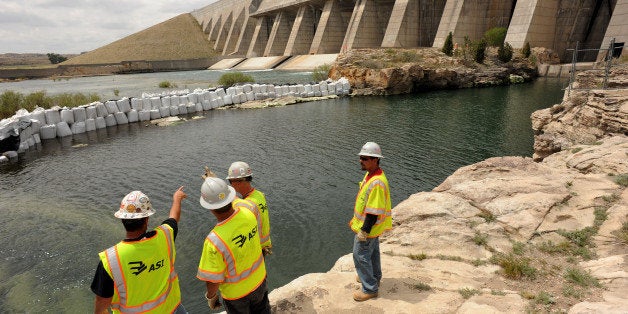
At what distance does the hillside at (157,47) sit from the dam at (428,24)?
1954 centimetres

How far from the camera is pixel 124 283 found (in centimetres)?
295

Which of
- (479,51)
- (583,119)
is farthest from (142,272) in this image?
(479,51)

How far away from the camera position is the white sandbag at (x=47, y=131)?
19514 millimetres

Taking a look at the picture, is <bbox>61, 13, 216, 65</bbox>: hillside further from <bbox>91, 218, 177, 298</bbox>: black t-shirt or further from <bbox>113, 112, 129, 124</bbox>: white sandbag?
<bbox>91, 218, 177, 298</bbox>: black t-shirt

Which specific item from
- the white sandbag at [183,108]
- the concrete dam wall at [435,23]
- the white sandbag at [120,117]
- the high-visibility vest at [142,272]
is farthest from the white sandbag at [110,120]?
the concrete dam wall at [435,23]

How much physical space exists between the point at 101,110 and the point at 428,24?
44.2m

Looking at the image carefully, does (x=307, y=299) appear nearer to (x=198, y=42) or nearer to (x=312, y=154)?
(x=312, y=154)

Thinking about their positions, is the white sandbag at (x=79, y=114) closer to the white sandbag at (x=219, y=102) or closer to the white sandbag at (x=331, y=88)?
the white sandbag at (x=219, y=102)

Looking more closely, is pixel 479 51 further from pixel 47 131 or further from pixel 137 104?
pixel 47 131

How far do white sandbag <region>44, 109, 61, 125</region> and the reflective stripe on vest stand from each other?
21.7 metres

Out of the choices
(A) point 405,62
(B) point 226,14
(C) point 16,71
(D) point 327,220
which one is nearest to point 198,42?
(B) point 226,14

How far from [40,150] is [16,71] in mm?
79881

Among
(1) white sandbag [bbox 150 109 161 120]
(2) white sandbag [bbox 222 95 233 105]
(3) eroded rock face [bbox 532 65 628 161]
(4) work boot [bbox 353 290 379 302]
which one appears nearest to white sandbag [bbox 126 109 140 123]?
(1) white sandbag [bbox 150 109 161 120]

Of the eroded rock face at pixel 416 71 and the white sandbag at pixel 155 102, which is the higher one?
the eroded rock face at pixel 416 71
